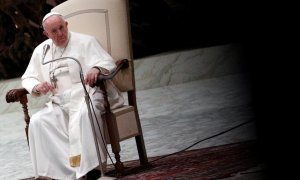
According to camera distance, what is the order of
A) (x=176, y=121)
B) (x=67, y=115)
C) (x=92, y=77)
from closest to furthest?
(x=92, y=77)
(x=67, y=115)
(x=176, y=121)

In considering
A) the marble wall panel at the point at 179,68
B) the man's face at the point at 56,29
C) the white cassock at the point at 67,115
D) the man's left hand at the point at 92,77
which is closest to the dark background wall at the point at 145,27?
the marble wall panel at the point at 179,68

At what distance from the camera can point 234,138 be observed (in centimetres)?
458

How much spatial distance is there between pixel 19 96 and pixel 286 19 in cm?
350

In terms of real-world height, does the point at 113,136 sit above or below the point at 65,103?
below

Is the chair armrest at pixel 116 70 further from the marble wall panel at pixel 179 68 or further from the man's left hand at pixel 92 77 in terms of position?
the marble wall panel at pixel 179 68

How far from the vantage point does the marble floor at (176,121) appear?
15.6 ft

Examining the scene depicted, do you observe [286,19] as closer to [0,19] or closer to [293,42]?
[293,42]

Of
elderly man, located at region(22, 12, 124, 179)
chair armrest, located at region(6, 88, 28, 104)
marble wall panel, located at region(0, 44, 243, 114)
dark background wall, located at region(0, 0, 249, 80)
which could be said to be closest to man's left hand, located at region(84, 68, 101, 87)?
elderly man, located at region(22, 12, 124, 179)

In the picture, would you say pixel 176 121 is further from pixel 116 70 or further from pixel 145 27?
pixel 145 27

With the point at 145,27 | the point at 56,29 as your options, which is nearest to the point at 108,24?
the point at 56,29

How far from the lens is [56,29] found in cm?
382

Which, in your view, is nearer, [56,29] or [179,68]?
[56,29]

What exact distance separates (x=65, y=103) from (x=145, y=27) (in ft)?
20.4

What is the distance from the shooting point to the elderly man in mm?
3652
